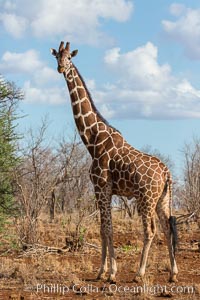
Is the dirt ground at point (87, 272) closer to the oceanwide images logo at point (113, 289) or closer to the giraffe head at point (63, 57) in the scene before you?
the oceanwide images logo at point (113, 289)

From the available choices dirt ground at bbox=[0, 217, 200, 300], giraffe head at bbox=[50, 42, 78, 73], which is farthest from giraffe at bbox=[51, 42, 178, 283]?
dirt ground at bbox=[0, 217, 200, 300]

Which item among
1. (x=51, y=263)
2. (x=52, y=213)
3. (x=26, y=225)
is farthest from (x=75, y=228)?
(x=52, y=213)

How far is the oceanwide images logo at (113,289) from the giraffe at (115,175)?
473 mm

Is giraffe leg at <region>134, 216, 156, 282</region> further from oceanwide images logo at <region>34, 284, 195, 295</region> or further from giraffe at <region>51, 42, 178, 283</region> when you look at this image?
oceanwide images logo at <region>34, 284, 195, 295</region>

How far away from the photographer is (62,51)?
10.5m

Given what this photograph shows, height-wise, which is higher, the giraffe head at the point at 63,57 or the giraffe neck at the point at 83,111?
the giraffe head at the point at 63,57

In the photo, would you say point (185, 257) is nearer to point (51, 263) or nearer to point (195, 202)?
point (51, 263)

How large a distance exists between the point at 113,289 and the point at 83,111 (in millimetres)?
3356

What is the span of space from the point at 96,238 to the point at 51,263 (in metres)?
5.26

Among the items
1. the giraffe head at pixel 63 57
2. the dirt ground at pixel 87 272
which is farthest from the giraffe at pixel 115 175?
the dirt ground at pixel 87 272

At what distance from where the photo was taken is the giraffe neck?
10.6 m

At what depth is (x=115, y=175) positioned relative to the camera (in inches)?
399

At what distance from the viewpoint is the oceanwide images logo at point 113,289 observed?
29.1 feet

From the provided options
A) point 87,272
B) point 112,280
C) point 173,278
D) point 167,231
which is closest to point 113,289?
point 112,280
